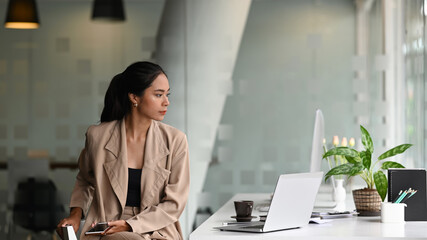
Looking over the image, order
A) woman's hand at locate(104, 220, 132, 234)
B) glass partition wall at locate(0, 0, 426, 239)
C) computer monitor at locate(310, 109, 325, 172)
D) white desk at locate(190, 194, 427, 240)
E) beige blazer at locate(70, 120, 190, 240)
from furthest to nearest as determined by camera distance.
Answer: glass partition wall at locate(0, 0, 426, 239), computer monitor at locate(310, 109, 325, 172), beige blazer at locate(70, 120, 190, 240), woman's hand at locate(104, 220, 132, 234), white desk at locate(190, 194, 427, 240)

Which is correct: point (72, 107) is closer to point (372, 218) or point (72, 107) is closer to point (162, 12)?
point (162, 12)

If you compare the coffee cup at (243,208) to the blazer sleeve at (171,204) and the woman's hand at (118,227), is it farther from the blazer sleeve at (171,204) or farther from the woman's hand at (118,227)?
the woman's hand at (118,227)

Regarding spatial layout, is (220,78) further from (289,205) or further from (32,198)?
(289,205)

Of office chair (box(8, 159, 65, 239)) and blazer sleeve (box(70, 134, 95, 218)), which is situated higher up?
blazer sleeve (box(70, 134, 95, 218))

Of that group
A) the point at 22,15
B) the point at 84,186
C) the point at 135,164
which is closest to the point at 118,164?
the point at 135,164

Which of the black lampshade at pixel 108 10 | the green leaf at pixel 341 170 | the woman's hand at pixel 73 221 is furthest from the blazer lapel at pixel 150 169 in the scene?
the black lampshade at pixel 108 10

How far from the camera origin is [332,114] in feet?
15.2

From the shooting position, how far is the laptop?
2084mm

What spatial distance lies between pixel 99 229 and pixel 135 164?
31cm

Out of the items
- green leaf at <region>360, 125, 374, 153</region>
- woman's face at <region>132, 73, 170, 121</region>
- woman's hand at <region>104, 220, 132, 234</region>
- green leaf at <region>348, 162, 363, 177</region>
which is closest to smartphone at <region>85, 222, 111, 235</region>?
woman's hand at <region>104, 220, 132, 234</region>

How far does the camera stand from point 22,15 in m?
4.84

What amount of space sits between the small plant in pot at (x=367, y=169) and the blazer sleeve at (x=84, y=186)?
3.05 feet

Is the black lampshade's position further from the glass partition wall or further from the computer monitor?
the computer monitor

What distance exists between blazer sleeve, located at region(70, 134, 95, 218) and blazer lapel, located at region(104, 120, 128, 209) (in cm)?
12
